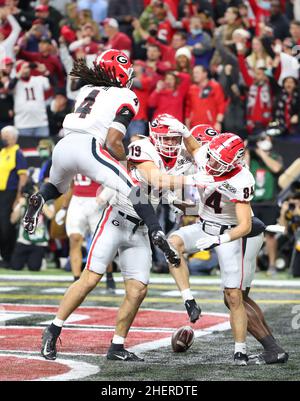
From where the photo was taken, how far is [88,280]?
700cm

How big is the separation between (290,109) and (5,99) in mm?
3918

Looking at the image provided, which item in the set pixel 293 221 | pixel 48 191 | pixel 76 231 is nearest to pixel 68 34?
A: pixel 293 221

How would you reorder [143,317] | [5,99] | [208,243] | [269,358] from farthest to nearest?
1. [5,99]
2. [143,317]
3. [269,358]
4. [208,243]

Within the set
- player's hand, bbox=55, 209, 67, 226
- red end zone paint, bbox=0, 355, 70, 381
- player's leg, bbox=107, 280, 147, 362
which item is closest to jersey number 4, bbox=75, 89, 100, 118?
player's leg, bbox=107, 280, 147, 362

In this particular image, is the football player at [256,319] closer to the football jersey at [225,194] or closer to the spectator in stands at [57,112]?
the football jersey at [225,194]

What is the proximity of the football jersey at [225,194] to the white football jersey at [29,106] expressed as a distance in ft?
25.5

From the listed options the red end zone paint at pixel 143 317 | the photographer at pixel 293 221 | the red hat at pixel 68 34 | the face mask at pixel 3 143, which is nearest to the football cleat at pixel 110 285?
the red end zone paint at pixel 143 317

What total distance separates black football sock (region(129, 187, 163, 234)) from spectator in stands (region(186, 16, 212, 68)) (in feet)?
28.1

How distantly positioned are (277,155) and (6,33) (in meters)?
4.72

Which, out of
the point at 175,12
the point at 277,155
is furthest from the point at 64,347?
the point at 175,12

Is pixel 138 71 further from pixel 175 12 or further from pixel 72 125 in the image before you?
pixel 72 125

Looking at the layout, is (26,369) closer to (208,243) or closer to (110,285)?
(208,243)

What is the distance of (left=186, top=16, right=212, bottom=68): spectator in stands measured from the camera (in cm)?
1522

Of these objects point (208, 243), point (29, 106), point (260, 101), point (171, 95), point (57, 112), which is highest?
point (208, 243)
